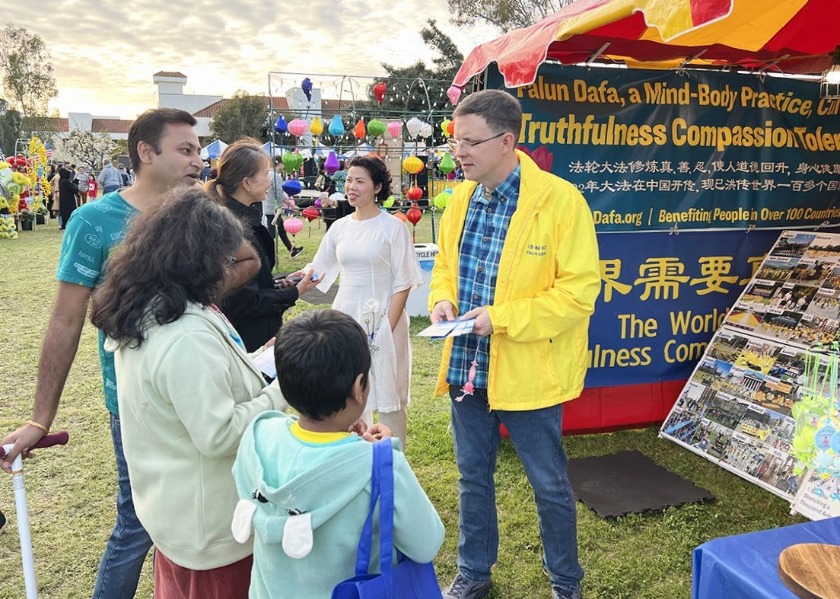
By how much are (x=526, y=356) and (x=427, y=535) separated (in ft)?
3.45

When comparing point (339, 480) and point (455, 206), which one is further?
point (455, 206)

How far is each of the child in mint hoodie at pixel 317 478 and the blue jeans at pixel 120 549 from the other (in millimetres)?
864

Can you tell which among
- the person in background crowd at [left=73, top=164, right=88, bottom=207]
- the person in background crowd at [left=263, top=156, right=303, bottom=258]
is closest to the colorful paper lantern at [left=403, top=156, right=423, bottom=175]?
the person in background crowd at [left=263, top=156, right=303, bottom=258]

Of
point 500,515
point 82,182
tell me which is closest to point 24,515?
point 500,515

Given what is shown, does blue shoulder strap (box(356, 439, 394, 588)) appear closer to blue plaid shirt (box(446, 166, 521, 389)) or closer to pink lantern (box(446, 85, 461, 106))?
blue plaid shirt (box(446, 166, 521, 389))

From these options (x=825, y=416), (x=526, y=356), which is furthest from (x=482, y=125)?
(x=825, y=416)

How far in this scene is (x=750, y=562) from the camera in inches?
57.2

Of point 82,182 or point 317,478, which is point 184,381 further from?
point 82,182

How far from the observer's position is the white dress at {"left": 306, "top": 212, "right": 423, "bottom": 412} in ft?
11.3

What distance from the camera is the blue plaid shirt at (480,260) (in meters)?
2.32

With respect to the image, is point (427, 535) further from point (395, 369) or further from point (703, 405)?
point (703, 405)

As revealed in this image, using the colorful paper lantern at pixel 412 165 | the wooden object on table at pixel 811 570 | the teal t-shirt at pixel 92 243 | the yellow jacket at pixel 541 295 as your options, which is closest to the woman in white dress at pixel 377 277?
the yellow jacket at pixel 541 295

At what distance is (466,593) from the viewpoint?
2541 millimetres

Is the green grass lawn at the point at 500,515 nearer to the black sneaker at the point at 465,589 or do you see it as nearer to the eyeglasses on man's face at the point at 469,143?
the black sneaker at the point at 465,589
